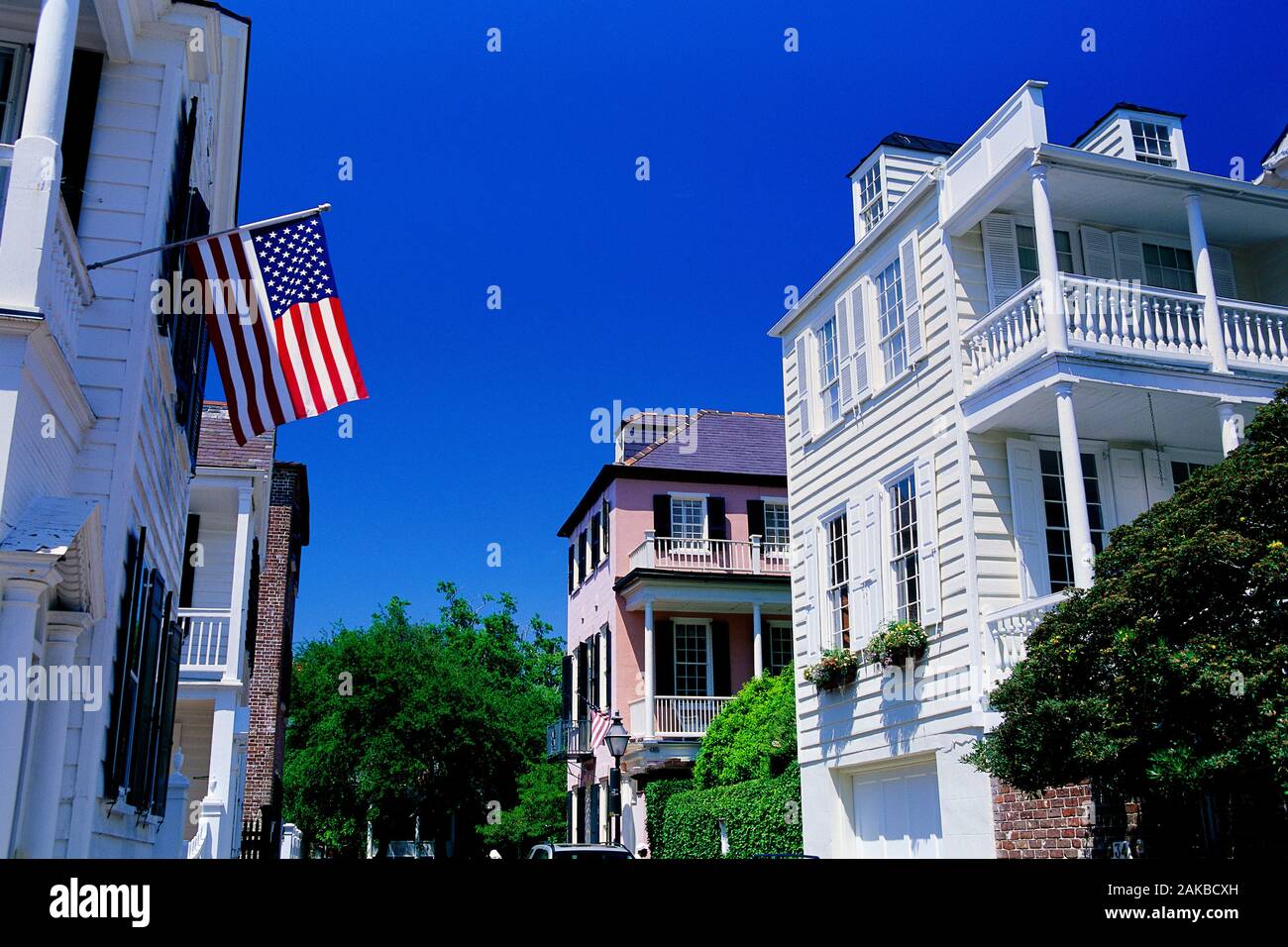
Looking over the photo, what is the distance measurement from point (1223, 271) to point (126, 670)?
14.4 metres

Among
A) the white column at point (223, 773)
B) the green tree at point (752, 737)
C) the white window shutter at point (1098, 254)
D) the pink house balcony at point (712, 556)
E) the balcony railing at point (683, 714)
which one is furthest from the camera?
the pink house balcony at point (712, 556)

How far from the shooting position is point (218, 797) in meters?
16.5

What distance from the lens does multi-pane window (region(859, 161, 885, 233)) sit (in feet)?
59.5

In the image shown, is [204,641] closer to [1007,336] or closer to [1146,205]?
[1007,336]

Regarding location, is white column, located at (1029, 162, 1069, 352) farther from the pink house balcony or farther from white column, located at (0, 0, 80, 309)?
the pink house balcony

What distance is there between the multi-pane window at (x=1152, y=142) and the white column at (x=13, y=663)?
51.4 feet

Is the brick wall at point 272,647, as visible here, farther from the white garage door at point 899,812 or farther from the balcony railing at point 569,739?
the white garage door at point 899,812

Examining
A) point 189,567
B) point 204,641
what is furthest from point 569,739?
point 204,641

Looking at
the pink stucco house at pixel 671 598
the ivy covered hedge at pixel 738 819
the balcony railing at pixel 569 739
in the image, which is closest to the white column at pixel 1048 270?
the ivy covered hedge at pixel 738 819

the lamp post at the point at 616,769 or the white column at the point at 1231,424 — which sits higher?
the white column at the point at 1231,424

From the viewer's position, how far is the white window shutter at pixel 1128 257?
48.5 feet

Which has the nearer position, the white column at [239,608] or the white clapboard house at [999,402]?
the white clapboard house at [999,402]

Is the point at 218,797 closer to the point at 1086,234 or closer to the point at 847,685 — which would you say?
the point at 847,685

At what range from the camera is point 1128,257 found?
48.8 ft
